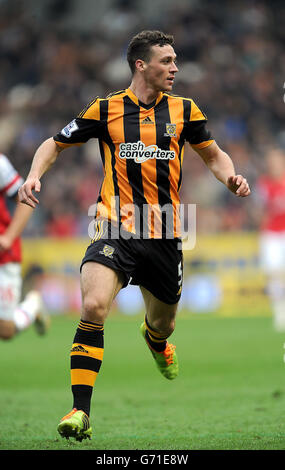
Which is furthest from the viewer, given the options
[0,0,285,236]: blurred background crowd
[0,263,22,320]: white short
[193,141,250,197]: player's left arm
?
[0,0,285,236]: blurred background crowd

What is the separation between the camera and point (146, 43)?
5.20 meters

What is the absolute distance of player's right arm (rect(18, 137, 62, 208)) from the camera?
4.76 meters

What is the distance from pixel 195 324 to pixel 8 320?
5.76 metres

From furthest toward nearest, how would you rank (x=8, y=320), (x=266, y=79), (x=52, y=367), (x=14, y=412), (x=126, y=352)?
(x=266, y=79), (x=126, y=352), (x=52, y=367), (x=8, y=320), (x=14, y=412)

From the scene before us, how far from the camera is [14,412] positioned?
5852mm

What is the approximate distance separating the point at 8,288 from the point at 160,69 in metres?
3.09

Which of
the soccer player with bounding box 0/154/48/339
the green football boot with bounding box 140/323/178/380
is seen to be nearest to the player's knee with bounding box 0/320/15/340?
the soccer player with bounding box 0/154/48/339

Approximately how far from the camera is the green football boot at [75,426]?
422 cm

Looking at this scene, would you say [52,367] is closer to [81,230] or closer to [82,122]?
[82,122]

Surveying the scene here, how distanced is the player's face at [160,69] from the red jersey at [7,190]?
93.0 inches

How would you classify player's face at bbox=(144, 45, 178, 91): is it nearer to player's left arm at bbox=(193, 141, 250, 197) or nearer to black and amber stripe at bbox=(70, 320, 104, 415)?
player's left arm at bbox=(193, 141, 250, 197)

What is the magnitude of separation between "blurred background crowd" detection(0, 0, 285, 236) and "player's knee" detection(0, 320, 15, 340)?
851cm

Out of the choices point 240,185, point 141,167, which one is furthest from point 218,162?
point 141,167

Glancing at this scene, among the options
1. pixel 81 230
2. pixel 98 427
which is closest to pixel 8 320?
pixel 98 427
